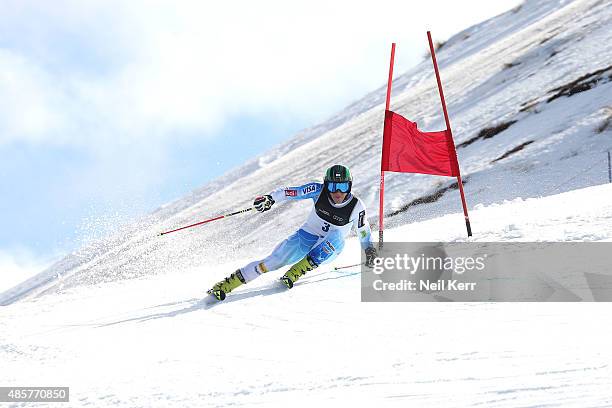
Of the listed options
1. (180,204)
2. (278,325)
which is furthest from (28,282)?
(278,325)

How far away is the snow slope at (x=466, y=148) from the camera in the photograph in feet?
52.2

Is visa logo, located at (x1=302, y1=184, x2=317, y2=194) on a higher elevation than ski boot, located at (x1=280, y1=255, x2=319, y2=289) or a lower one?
higher

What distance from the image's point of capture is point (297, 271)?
7094mm

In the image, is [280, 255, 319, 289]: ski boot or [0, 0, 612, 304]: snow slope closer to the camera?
[280, 255, 319, 289]: ski boot

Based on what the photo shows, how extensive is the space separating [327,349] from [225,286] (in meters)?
2.76

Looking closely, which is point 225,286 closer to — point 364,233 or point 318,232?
point 318,232

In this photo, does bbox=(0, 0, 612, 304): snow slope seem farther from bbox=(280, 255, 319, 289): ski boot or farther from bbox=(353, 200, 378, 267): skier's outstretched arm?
bbox=(280, 255, 319, 289): ski boot

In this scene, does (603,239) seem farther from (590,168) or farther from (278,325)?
(590,168)

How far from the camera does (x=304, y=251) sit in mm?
7715

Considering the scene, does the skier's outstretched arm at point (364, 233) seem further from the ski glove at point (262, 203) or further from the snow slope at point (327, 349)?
the ski glove at point (262, 203)

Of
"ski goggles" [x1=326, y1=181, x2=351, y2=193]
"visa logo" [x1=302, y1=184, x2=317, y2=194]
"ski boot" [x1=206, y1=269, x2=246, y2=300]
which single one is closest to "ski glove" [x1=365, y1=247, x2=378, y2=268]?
"ski goggles" [x1=326, y1=181, x2=351, y2=193]

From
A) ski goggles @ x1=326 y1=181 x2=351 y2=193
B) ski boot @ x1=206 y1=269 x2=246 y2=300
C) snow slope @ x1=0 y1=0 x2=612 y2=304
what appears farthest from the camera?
snow slope @ x1=0 y1=0 x2=612 y2=304

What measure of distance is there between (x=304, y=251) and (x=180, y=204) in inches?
1079

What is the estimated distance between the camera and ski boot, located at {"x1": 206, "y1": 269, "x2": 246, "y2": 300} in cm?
695
